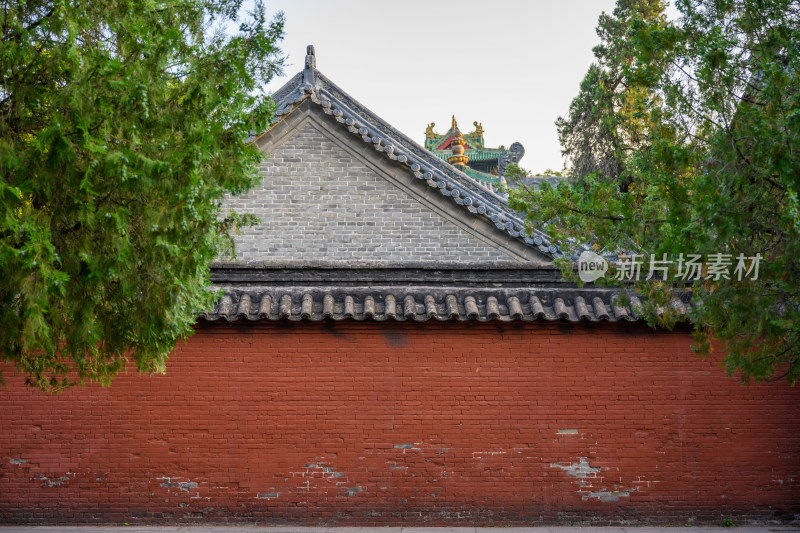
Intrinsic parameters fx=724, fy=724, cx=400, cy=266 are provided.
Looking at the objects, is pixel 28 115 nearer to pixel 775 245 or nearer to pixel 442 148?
pixel 775 245

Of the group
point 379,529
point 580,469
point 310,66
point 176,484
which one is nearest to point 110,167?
point 176,484

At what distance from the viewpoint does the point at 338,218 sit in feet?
32.2

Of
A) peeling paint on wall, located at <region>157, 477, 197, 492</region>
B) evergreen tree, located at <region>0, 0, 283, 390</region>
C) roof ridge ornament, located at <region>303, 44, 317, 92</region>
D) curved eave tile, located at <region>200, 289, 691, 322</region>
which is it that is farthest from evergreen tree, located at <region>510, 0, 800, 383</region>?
roof ridge ornament, located at <region>303, 44, 317, 92</region>

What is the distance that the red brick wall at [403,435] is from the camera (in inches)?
351

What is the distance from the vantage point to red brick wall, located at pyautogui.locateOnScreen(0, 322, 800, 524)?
892 centimetres

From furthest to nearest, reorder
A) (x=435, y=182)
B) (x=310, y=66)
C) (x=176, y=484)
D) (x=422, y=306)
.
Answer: (x=310, y=66) < (x=435, y=182) < (x=422, y=306) < (x=176, y=484)

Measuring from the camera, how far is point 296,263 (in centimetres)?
937

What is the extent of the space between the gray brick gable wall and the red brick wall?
1.13m

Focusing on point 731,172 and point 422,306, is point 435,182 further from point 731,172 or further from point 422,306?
point 731,172

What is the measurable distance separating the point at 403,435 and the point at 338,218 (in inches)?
118

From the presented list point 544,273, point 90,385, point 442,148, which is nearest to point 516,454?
point 544,273

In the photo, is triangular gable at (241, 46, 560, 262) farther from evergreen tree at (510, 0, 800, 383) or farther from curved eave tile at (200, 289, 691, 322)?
evergreen tree at (510, 0, 800, 383)

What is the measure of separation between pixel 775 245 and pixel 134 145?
15.0ft

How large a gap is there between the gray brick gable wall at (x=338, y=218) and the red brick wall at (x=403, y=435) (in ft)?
3.70
